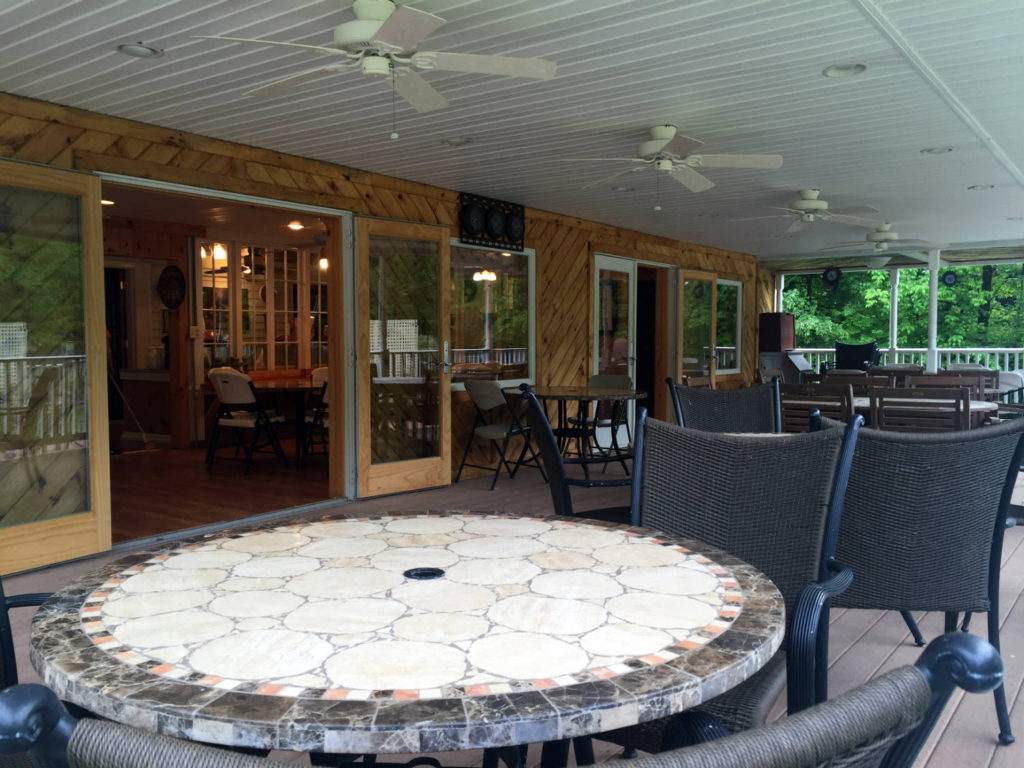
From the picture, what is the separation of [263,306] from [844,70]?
766 cm

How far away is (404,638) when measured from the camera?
1122mm

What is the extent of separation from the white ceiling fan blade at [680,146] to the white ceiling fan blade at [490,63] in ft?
5.30

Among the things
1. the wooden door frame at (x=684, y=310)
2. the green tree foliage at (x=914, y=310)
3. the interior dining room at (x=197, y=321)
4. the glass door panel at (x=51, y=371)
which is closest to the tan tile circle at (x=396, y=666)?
the glass door panel at (x=51, y=371)

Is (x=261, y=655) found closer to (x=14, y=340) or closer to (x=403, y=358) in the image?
(x=14, y=340)

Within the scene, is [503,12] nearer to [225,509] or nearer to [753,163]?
[753,163]

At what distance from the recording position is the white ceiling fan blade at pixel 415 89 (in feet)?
10.8

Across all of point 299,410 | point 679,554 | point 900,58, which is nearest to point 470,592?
point 679,554

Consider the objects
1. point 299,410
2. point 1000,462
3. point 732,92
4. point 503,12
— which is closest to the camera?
point 1000,462

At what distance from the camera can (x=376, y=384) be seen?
6.14 metres

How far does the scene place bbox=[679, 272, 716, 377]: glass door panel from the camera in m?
10.3

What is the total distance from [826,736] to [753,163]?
4686mm

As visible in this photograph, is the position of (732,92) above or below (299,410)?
above

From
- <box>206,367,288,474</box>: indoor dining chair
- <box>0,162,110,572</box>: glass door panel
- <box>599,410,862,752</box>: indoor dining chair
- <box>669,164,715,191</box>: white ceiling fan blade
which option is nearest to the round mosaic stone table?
<box>599,410,862,752</box>: indoor dining chair

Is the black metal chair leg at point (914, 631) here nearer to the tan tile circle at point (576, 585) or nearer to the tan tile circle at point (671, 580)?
the tan tile circle at point (671, 580)
